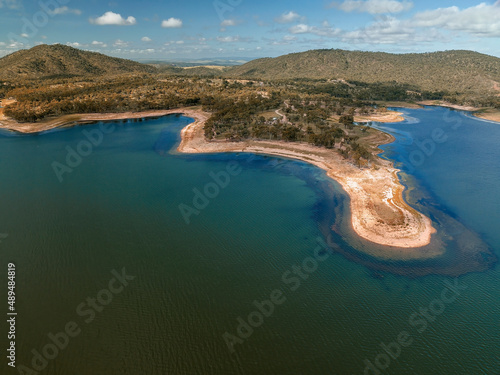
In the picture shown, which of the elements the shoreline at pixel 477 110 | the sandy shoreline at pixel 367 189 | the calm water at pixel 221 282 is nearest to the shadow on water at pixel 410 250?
the calm water at pixel 221 282

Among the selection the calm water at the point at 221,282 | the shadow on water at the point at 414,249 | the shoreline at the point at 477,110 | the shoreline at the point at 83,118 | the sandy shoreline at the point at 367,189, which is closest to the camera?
the calm water at the point at 221,282

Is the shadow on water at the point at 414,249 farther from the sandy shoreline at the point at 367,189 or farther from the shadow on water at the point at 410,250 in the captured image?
the sandy shoreline at the point at 367,189

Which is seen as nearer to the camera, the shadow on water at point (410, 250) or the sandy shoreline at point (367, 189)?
the shadow on water at point (410, 250)

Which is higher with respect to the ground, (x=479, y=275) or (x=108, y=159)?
(x=108, y=159)

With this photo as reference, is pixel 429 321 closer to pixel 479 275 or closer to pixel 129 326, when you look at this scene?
pixel 479 275

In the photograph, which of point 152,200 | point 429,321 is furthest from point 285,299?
point 152,200

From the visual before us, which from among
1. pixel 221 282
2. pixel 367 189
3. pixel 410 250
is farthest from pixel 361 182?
pixel 221 282

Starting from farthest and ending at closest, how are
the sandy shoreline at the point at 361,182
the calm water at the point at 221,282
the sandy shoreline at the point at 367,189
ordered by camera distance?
the sandy shoreline at the point at 361,182 → the sandy shoreline at the point at 367,189 → the calm water at the point at 221,282

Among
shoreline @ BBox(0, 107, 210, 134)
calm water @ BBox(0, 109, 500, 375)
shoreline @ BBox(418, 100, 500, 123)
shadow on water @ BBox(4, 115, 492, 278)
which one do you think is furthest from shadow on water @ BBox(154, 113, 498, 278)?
shoreline @ BBox(418, 100, 500, 123)
